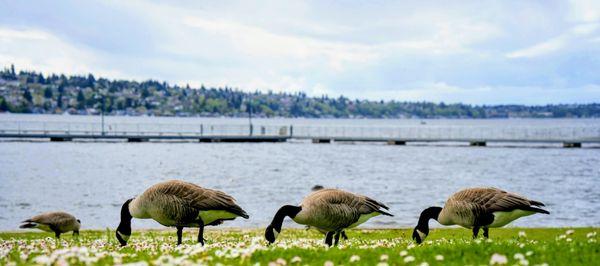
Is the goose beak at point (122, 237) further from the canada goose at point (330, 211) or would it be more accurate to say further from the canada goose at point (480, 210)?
the canada goose at point (480, 210)

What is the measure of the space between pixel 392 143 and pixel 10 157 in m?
78.7

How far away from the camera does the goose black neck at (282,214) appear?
45.4 ft

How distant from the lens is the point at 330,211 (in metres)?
14.5

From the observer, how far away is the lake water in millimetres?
47344

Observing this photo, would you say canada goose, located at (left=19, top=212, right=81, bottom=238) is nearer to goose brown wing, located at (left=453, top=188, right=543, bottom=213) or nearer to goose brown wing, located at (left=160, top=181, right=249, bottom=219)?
goose brown wing, located at (left=160, top=181, right=249, bottom=219)

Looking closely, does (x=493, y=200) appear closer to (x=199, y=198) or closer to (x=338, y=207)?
(x=338, y=207)

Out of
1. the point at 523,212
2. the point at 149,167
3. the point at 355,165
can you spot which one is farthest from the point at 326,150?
the point at 523,212

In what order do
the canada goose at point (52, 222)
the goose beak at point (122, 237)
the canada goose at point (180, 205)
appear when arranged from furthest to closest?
the canada goose at point (52, 222) → the goose beak at point (122, 237) → the canada goose at point (180, 205)

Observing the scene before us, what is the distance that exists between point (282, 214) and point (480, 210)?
197 inches

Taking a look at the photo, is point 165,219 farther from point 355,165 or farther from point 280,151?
point 280,151

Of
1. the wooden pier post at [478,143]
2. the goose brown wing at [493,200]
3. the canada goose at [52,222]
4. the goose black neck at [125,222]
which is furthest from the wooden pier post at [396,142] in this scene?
the goose black neck at [125,222]

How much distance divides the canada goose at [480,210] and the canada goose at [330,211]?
1437 millimetres

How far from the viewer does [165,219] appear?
14.9m

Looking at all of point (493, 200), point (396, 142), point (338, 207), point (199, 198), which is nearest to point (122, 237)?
point (199, 198)
